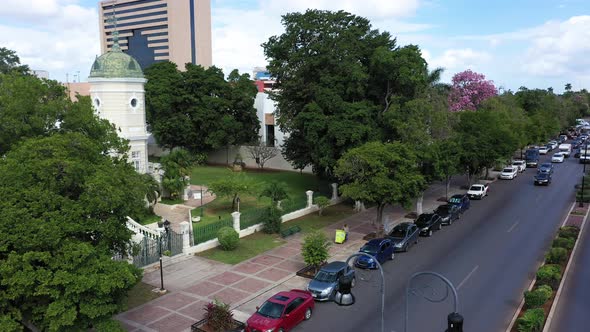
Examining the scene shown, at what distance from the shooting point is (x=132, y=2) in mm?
117000

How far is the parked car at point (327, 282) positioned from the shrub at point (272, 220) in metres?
8.50

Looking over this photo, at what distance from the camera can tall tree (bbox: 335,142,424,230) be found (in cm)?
2602

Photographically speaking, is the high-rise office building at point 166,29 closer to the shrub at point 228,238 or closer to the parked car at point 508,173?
the parked car at point 508,173

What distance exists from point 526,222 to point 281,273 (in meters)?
19.2

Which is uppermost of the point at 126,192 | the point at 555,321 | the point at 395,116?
the point at 395,116

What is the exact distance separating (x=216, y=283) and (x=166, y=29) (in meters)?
102

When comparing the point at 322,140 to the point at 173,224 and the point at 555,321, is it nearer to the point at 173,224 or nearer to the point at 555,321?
the point at 173,224

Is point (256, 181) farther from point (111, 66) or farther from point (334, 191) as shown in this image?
point (111, 66)

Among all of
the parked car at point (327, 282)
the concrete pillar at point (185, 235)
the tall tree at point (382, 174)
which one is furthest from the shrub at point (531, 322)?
the concrete pillar at point (185, 235)

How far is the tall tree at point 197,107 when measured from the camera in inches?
2015

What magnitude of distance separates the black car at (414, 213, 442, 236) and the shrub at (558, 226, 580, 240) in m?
6.94

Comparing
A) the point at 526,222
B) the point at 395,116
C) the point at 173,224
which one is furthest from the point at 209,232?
the point at 526,222

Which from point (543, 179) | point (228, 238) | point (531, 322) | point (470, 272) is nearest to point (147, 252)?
point (228, 238)

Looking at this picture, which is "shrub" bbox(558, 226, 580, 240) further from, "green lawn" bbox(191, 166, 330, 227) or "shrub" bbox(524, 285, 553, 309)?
"green lawn" bbox(191, 166, 330, 227)
